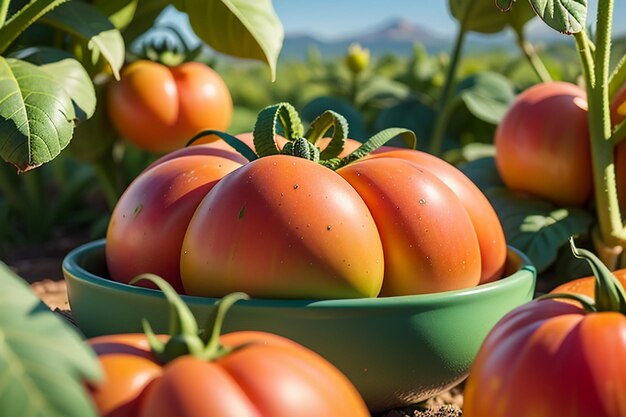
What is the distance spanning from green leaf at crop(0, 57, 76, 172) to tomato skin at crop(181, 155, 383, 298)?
522 millimetres

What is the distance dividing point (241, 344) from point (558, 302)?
37 cm

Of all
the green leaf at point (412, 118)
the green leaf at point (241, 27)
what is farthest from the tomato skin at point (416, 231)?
the green leaf at point (412, 118)

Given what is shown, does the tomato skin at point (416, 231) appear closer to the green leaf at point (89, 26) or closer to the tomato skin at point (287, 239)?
the tomato skin at point (287, 239)

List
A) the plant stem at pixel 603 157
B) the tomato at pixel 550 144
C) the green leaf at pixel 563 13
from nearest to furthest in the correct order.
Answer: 1. the green leaf at pixel 563 13
2. the plant stem at pixel 603 157
3. the tomato at pixel 550 144

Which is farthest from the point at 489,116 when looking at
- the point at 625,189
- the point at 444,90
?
the point at 625,189

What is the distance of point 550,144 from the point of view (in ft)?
6.25

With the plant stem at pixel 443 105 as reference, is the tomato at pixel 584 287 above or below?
above

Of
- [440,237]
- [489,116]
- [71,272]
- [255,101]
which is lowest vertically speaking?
[255,101]

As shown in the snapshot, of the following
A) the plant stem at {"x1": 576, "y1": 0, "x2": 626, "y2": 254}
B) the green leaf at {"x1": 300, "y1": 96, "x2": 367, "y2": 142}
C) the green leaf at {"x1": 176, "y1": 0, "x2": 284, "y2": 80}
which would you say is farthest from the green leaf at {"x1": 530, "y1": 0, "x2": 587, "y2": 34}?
the green leaf at {"x1": 300, "y1": 96, "x2": 367, "y2": 142}

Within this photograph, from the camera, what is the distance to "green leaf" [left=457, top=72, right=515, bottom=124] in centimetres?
266

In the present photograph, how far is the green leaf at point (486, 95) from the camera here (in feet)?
8.72

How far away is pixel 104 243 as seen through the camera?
57.7 inches

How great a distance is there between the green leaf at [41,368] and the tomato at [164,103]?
1.77m

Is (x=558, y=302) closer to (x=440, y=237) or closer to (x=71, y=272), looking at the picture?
(x=440, y=237)
